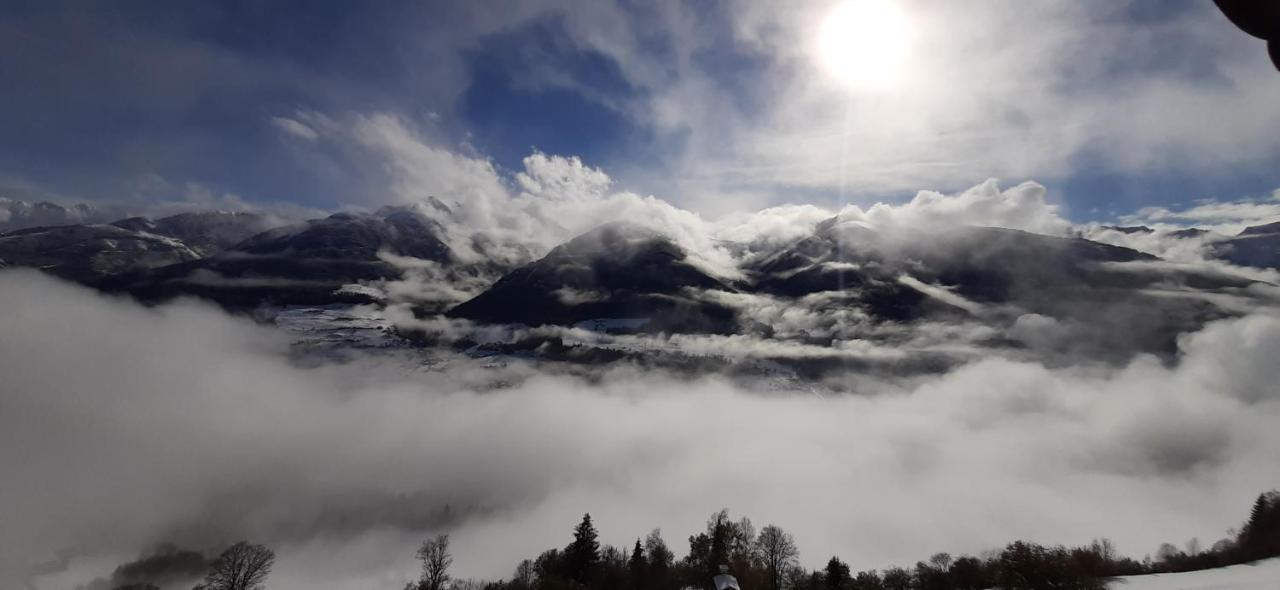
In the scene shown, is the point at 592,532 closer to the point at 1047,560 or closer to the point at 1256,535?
the point at 1047,560

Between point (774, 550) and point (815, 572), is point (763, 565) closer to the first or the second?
point (774, 550)

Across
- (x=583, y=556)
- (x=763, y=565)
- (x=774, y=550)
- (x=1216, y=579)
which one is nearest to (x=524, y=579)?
(x=583, y=556)

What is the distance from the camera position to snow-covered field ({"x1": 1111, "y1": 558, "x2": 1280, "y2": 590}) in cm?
4628

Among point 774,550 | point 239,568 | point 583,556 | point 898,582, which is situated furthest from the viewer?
point 583,556

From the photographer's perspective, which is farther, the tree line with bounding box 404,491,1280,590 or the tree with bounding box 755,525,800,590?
the tree with bounding box 755,525,800,590

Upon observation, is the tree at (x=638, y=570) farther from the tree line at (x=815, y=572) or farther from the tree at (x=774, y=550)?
the tree at (x=774, y=550)

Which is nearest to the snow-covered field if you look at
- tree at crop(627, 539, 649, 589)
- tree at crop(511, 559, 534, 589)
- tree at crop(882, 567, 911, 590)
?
tree at crop(882, 567, 911, 590)

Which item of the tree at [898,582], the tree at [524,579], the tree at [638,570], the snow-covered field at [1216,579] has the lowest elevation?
the tree at [524,579]

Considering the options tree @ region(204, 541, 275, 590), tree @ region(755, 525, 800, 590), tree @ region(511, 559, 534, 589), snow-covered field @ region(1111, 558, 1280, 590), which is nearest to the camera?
snow-covered field @ region(1111, 558, 1280, 590)

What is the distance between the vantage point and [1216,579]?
52469mm

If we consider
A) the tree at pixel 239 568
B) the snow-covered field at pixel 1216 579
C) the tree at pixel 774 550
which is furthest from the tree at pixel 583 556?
the snow-covered field at pixel 1216 579

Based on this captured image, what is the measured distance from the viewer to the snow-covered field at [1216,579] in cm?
4628

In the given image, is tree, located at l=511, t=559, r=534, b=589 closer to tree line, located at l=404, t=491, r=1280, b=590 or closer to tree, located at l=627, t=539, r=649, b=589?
tree line, located at l=404, t=491, r=1280, b=590

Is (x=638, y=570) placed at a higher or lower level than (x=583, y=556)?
lower
